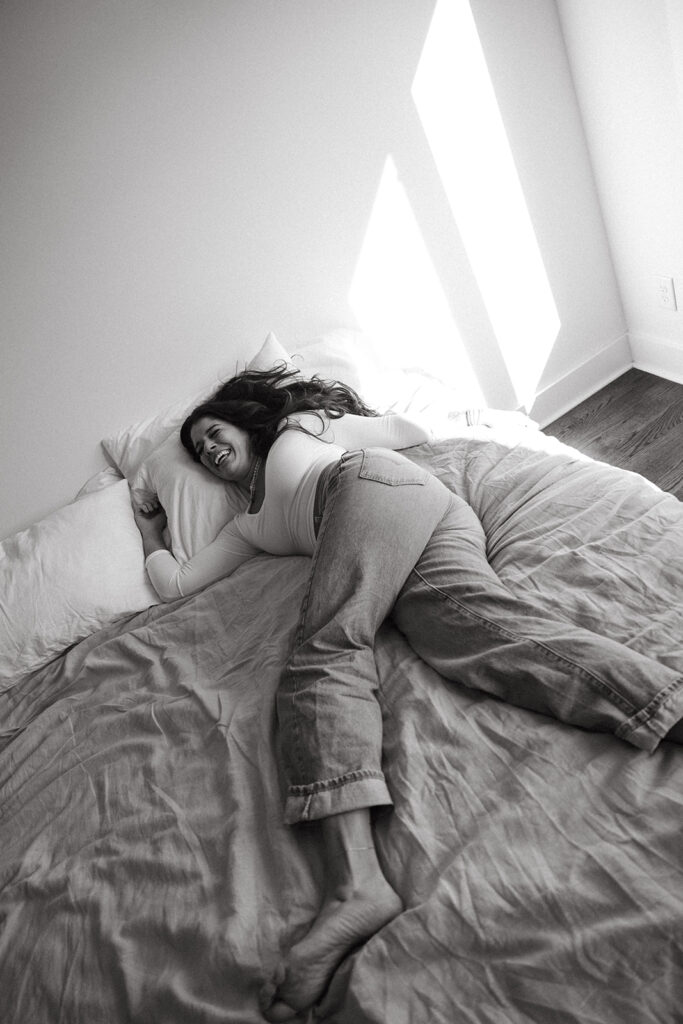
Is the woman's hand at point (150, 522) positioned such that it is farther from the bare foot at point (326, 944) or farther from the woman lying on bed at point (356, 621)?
the bare foot at point (326, 944)

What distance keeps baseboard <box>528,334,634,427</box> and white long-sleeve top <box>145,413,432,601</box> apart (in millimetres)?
1025

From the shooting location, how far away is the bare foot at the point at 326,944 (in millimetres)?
878

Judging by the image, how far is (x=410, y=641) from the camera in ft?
4.42

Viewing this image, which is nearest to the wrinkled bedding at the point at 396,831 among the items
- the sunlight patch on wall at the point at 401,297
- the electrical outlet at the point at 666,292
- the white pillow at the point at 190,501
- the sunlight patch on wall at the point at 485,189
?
the white pillow at the point at 190,501

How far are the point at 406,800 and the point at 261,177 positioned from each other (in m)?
1.83

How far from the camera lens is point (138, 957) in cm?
100

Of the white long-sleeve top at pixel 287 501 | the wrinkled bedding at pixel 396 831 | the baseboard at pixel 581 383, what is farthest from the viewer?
the baseboard at pixel 581 383

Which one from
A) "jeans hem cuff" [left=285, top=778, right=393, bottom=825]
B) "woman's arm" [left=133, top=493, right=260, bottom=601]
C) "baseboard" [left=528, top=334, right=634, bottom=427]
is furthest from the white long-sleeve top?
"baseboard" [left=528, top=334, right=634, bottom=427]

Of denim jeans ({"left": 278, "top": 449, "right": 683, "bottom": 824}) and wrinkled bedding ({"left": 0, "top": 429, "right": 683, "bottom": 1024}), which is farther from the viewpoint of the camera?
denim jeans ({"left": 278, "top": 449, "right": 683, "bottom": 824})

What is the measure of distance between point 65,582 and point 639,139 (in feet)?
7.14

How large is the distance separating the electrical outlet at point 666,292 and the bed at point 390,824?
1204 millimetres

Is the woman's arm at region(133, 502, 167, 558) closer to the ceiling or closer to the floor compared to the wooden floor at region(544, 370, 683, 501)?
closer to the ceiling

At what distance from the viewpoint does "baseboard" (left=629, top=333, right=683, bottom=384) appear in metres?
2.69

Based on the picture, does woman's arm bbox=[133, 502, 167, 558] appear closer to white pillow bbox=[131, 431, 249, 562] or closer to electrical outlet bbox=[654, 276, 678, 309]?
white pillow bbox=[131, 431, 249, 562]
